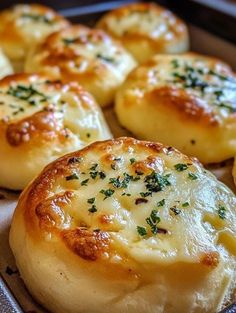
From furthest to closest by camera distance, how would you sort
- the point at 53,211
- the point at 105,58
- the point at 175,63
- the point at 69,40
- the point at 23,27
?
1. the point at 23,27
2. the point at 69,40
3. the point at 105,58
4. the point at 175,63
5. the point at 53,211

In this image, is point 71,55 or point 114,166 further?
point 71,55

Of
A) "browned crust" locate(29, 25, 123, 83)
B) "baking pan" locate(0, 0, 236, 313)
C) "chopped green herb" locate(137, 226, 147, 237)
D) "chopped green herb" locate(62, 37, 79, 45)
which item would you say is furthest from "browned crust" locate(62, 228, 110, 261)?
"chopped green herb" locate(62, 37, 79, 45)

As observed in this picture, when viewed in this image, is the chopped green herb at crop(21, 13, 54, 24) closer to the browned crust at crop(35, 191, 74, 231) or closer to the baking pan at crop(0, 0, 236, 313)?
the baking pan at crop(0, 0, 236, 313)

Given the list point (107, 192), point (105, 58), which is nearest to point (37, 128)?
point (107, 192)

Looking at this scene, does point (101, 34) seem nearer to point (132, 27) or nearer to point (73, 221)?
point (132, 27)

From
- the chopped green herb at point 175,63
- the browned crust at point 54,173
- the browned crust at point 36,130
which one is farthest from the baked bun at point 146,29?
the browned crust at point 54,173

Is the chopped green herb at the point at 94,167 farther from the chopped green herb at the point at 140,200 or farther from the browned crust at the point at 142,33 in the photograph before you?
the browned crust at the point at 142,33

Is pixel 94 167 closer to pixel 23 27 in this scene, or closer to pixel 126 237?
pixel 126 237
